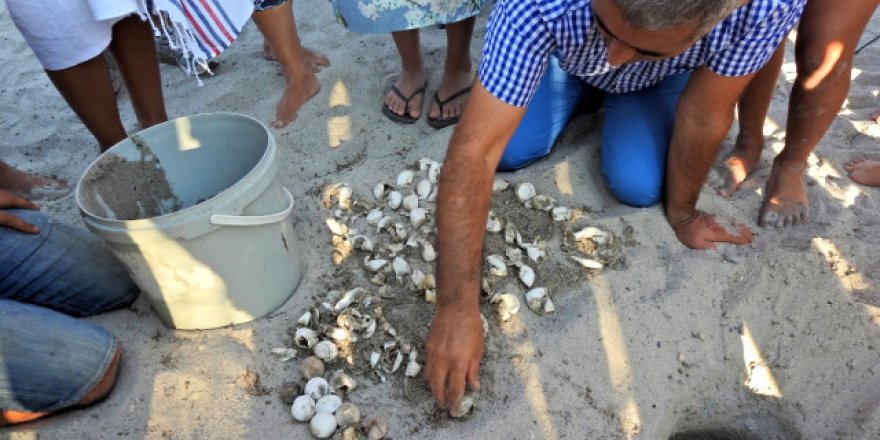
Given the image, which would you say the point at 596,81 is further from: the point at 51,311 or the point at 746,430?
the point at 51,311

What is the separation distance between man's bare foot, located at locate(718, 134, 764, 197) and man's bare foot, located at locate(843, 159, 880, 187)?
0.87ft

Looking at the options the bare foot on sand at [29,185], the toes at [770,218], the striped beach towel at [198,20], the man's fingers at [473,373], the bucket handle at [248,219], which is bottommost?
the bare foot on sand at [29,185]

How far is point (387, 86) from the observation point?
2.45 metres

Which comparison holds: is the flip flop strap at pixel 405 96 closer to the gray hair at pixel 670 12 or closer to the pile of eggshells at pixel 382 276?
the pile of eggshells at pixel 382 276

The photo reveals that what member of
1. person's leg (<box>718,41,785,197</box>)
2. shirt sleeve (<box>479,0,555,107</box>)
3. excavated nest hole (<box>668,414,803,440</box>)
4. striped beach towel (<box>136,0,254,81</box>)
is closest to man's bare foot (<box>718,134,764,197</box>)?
person's leg (<box>718,41,785,197</box>)

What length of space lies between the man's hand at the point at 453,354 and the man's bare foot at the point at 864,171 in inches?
52.7

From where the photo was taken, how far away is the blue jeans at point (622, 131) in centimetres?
186

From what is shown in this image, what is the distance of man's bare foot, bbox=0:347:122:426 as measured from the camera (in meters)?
1.38

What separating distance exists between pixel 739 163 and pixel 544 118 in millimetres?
599

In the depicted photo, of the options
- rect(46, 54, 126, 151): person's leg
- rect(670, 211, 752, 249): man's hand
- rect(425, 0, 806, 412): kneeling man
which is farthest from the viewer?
rect(46, 54, 126, 151): person's leg

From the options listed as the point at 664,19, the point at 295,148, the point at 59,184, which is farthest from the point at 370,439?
the point at 59,184

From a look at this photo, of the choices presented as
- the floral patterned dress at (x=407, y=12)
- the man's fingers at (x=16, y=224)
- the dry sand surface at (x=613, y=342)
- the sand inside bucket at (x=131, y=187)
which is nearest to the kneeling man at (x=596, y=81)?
the dry sand surface at (x=613, y=342)

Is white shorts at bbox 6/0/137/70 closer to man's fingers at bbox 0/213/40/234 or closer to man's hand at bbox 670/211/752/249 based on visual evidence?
man's fingers at bbox 0/213/40/234

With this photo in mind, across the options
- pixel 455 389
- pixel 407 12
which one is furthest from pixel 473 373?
pixel 407 12
